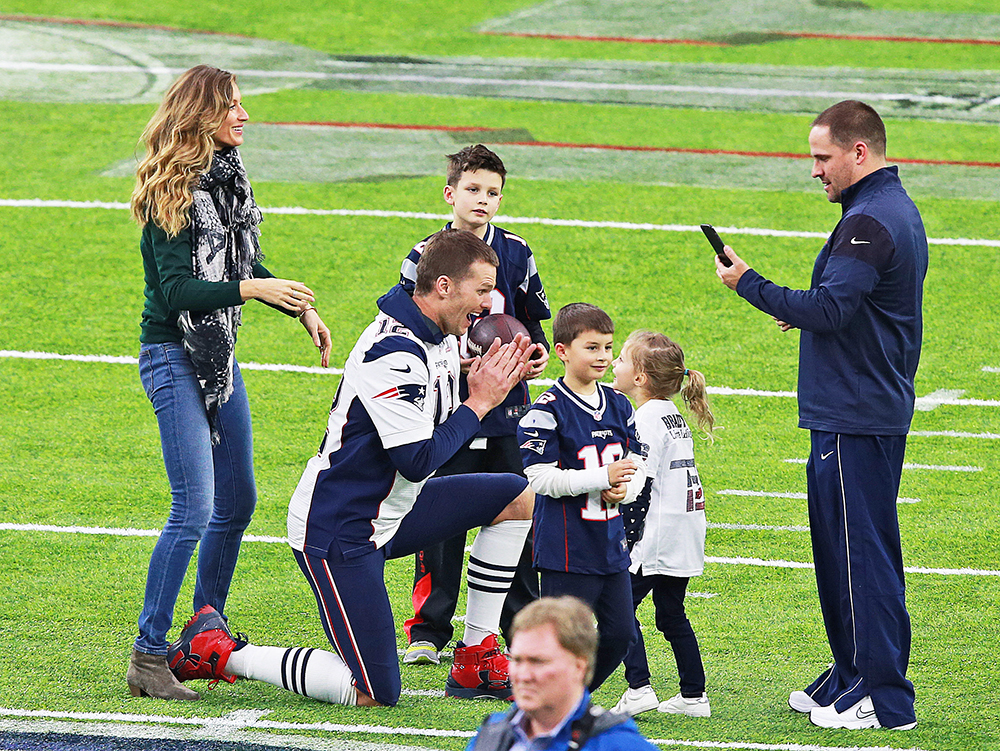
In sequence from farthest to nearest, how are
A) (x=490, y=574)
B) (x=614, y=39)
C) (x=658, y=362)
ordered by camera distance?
(x=614, y=39) < (x=490, y=574) < (x=658, y=362)

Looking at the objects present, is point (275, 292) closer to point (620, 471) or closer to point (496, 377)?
point (496, 377)

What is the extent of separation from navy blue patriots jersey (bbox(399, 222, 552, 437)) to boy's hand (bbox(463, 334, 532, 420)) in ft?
2.87

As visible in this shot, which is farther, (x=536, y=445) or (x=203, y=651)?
(x=203, y=651)

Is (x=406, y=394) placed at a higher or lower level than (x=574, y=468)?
higher

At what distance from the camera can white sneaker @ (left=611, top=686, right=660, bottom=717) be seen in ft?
18.8

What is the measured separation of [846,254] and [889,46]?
1506cm

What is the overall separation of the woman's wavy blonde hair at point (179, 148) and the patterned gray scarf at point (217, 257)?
8cm

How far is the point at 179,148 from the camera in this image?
18.8ft

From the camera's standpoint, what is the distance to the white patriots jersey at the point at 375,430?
216 inches

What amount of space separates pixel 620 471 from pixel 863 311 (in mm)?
1143

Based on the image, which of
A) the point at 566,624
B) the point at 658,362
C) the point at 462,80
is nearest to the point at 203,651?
the point at 658,362

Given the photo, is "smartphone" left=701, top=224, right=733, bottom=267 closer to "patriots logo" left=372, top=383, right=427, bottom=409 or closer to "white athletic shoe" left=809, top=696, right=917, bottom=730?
"patriots logo" left=372, top=383, right=427, bottom=409

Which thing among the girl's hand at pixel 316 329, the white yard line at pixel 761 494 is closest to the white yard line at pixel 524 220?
the white yard line at pixel 761 494

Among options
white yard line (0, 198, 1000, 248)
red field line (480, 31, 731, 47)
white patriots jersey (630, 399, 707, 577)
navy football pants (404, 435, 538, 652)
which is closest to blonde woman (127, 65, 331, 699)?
navy football pants (404, 435, 538, 652)
